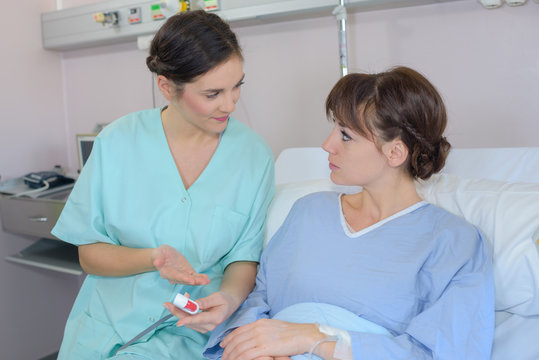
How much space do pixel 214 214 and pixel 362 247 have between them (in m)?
0.39

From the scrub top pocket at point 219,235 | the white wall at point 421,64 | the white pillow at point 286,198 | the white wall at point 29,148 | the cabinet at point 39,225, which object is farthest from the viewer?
the white wall at point 29,148

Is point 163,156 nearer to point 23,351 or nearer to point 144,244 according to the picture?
point 144,244

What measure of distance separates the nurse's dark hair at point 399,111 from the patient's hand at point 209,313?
0.49 m

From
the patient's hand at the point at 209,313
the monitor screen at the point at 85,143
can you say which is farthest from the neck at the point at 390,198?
the monitor screen at the point at 85,143

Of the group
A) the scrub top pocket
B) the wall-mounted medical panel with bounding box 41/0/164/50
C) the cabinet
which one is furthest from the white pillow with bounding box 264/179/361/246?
the wall-mounted medical panel with bounding box 41/0/164/50

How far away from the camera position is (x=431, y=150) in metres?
1.18

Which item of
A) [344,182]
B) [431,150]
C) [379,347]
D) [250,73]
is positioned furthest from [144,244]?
[250,73]

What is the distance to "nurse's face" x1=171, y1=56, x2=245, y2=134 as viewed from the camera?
4.05 feet

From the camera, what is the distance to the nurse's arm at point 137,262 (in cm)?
110

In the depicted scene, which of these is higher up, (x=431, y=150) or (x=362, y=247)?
(x=431, y=150)

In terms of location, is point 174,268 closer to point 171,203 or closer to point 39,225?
point 171,203

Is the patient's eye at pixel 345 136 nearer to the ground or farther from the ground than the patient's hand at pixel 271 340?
farther from the ground

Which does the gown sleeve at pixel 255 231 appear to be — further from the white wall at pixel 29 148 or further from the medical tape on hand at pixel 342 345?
the white wall at pixel 29 148

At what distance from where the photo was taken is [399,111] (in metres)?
1.13
